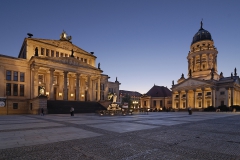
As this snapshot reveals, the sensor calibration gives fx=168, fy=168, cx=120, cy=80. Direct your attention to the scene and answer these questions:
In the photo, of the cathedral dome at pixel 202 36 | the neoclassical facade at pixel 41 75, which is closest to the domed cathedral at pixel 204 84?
the cathedral dome at pixel 202 36

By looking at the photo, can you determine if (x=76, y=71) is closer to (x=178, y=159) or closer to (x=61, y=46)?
(x=61, y=46)

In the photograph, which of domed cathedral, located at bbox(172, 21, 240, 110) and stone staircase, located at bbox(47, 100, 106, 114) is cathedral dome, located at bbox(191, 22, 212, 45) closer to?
domed cathedral, located at bbox(172, 21, 240, 110)

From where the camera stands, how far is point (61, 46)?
185 feet

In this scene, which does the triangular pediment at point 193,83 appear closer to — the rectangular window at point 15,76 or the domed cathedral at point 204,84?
the domed cathedral at point 204,84

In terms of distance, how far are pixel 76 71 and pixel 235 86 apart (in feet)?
216

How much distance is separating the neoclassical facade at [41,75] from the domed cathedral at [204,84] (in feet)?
152

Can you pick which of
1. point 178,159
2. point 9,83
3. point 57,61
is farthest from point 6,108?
point 178,159

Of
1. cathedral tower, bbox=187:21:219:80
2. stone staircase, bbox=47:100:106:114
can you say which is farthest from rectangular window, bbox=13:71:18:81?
cathedral tower, bbox=187:21:219:80

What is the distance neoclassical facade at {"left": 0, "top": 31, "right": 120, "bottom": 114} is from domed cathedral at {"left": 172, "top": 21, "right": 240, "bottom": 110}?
46.4 metres

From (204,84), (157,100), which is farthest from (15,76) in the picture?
(157,100)

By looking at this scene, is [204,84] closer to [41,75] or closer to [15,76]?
[41,75]

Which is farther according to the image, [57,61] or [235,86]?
[235,86]

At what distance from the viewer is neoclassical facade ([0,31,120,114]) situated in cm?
4316

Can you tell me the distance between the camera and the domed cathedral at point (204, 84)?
230 ft
